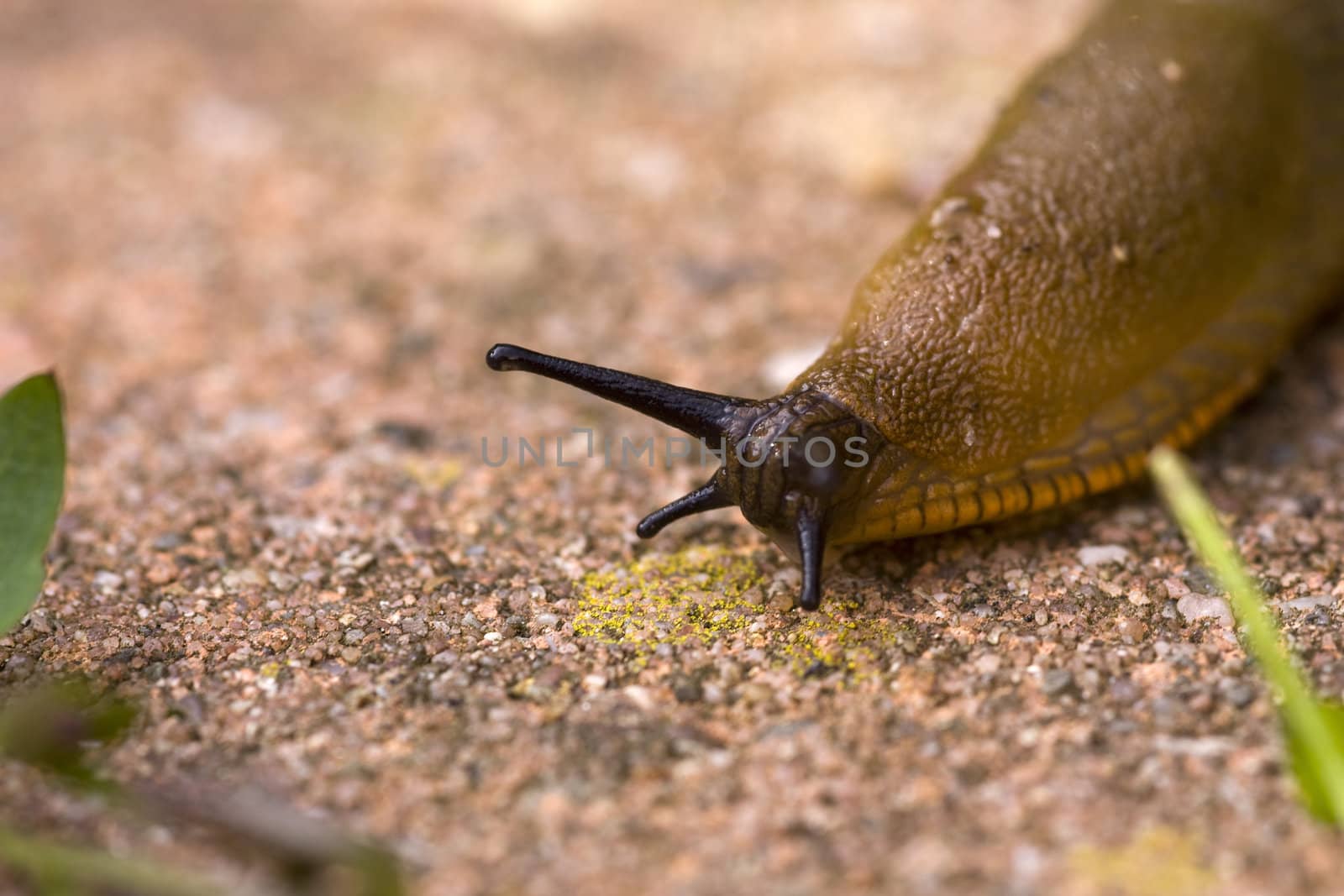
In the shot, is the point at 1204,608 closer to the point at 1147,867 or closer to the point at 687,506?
the point at 1147,867

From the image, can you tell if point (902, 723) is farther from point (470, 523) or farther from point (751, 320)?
point (751, 320)

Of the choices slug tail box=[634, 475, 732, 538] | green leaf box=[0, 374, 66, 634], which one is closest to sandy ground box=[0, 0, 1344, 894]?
slug tail box=[634, 475, 732, 538]

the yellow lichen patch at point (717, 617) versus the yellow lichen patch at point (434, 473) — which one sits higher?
the yellow lichen patch at point (434, 473)

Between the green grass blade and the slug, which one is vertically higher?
the slug

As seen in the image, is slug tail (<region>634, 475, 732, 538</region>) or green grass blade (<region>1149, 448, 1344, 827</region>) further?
slug tail (<region>634, 475, 732, 538</region>)

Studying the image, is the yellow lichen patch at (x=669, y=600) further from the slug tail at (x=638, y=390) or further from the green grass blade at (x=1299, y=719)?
the green grass blade at (x=1299, y=719)

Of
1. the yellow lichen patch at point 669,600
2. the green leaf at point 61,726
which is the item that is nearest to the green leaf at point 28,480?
the green leaf at point 61,726

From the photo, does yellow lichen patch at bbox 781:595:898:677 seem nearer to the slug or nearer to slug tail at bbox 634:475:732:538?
the slug

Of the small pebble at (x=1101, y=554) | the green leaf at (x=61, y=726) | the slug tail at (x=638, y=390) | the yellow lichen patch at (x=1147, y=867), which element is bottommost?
the yellow lichen patch at (x=1147, y=867)
